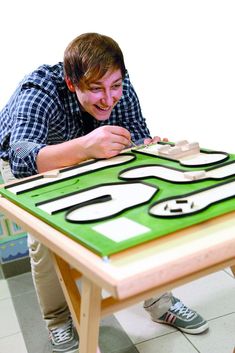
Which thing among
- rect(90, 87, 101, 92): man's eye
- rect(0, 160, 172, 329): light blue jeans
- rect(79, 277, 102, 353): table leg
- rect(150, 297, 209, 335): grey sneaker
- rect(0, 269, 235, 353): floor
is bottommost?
rect(0, 269, 235, 353): floor

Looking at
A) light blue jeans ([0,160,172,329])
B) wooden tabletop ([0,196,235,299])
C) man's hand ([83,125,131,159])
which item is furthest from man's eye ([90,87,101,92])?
wooden tabletop ([0,196,235,299])

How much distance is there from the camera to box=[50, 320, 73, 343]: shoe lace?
1583 millimetres

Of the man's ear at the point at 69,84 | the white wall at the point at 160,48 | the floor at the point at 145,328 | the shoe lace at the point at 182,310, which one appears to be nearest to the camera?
the man's ear at the point at 69,84

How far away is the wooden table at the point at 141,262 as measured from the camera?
66 cm

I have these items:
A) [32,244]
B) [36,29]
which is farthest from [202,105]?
[32,244]

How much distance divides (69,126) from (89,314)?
32.7 inches

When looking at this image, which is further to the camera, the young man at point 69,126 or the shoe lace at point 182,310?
the shoe lace at point 182,310

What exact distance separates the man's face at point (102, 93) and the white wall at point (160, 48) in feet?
2.40

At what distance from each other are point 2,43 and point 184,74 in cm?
88

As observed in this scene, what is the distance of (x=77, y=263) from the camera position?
0.74m

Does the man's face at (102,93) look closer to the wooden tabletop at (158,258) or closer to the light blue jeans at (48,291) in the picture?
the light blue jeans at (48,291)

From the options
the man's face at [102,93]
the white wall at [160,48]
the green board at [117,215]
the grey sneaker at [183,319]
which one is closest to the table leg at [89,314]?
the green board at [117,215]

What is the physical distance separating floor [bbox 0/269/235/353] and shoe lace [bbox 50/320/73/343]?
75mm

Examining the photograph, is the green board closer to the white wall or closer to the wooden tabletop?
the wooden tabletop
